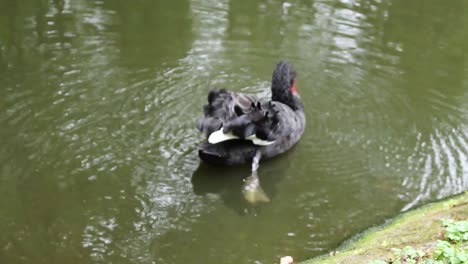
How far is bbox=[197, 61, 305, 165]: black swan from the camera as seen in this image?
467 cm

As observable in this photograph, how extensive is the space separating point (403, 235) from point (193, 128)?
95.3 inches

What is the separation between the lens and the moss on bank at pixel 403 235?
342 cm

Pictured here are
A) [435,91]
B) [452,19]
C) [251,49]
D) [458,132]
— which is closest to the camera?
[458,132]

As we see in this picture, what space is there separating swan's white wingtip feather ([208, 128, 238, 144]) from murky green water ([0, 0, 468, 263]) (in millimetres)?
466

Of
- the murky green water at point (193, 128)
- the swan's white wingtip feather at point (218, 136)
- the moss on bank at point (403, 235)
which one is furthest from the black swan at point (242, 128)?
the moss on bank at point (403, 235)

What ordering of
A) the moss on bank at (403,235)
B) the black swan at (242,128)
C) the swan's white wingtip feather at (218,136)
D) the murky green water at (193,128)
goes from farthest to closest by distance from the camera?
the black swan at (242,128), the swan's white wingtip feather at (218,136), the murky green water at (193,128), the moss on bank at (403,235)

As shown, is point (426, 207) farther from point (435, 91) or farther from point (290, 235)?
point (435, 91)

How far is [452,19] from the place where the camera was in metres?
9.27

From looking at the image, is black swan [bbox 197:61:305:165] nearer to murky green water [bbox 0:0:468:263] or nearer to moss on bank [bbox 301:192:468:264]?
murky green water [bbox 0:0:468:263]

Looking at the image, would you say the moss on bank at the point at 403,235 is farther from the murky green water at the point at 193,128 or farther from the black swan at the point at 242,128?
the black swan at the point at 242,128

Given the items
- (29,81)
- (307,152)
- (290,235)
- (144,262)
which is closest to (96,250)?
(144,262)

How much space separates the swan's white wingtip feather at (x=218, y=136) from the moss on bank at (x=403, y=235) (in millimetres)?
1234

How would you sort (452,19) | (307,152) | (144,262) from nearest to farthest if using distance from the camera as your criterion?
1. (144,262)
2. (307,152)
3. (452,19)

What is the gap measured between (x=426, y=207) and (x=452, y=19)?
18.5 ft
